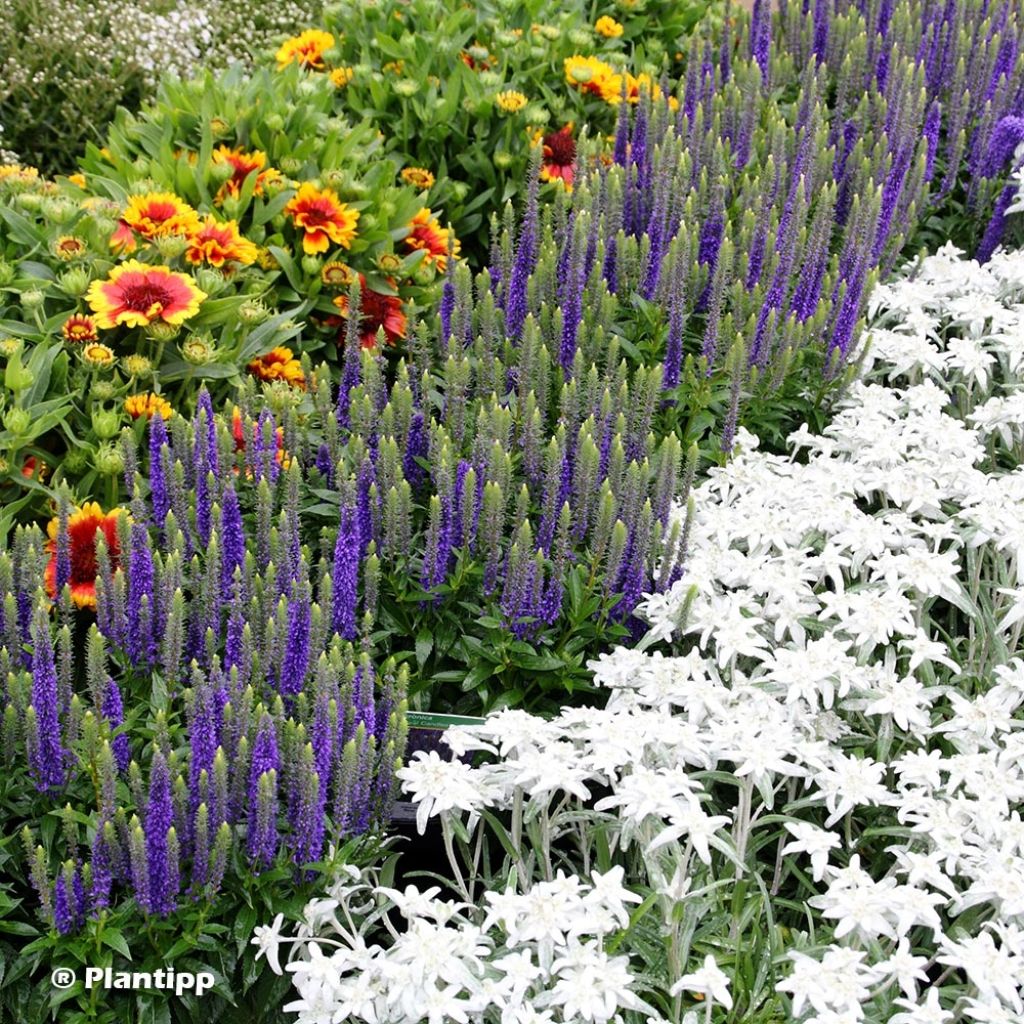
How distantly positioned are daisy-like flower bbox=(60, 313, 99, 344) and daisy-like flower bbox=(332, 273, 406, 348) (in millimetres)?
734

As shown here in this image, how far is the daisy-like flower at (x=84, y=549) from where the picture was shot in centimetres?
245

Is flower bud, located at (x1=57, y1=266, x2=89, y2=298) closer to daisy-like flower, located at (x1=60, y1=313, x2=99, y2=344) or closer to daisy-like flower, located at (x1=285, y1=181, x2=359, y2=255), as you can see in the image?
daisy-like flower, located at (x1=60, y1=313, x2=99, y2=344)

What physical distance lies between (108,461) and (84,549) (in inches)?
9.4

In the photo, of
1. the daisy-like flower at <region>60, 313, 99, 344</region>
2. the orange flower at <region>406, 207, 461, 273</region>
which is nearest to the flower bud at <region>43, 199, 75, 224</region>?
the daisy-like flower at <region>60, 313, 99, 344</region>

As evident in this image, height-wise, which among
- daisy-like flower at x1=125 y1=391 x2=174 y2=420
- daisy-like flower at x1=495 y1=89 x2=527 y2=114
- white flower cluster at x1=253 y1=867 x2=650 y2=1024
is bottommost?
white flower cluster at x1=253 y1=867 x2=650 y2=1024

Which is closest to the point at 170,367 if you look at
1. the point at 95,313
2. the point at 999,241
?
the point at 95,313

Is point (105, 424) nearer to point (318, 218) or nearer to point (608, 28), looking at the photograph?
point (318, 218)

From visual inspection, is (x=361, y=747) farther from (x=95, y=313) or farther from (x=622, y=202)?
(x=622, y=202)

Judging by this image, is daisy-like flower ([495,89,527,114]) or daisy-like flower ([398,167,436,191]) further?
daisy-like flower ([495,89,527,114])

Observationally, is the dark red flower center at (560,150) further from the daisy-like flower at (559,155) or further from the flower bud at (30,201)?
the flower bud at (30,201)

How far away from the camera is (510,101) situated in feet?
14.0

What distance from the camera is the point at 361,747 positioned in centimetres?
211

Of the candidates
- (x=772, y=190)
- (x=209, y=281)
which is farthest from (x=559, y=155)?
(x=209, y=281)

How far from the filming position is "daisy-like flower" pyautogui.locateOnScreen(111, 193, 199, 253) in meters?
3.16
